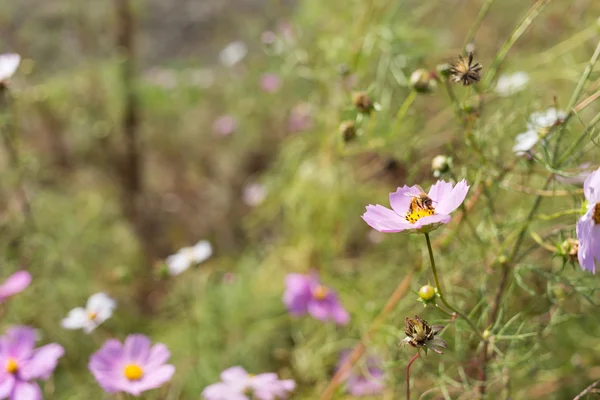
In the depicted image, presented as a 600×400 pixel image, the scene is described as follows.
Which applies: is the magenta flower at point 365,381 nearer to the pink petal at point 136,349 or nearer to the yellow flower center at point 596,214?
the pink petal at point 136,349

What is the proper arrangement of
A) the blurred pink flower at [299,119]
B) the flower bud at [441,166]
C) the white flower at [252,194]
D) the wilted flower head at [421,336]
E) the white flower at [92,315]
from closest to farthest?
the wilted flower head at [421,336] < the flower bud at [441,166] < the white flower at [92,315] < the blurred pink flower at [299,119] < the white flower at [252,194]

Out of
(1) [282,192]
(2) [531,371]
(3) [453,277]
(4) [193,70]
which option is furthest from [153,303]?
(4) [193,70]

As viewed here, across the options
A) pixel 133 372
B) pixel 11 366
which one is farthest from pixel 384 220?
pixel 11 366

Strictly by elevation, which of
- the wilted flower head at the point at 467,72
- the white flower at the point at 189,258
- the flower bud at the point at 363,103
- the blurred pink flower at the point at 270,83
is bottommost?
the wilted flower head at the point at 467,72

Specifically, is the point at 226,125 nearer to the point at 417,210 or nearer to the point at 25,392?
the point at 25,392

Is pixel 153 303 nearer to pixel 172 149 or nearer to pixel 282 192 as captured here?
pixel 282 192

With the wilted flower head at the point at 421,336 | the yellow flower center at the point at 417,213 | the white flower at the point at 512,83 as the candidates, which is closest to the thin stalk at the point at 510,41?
the white flower at the point at 512,83
